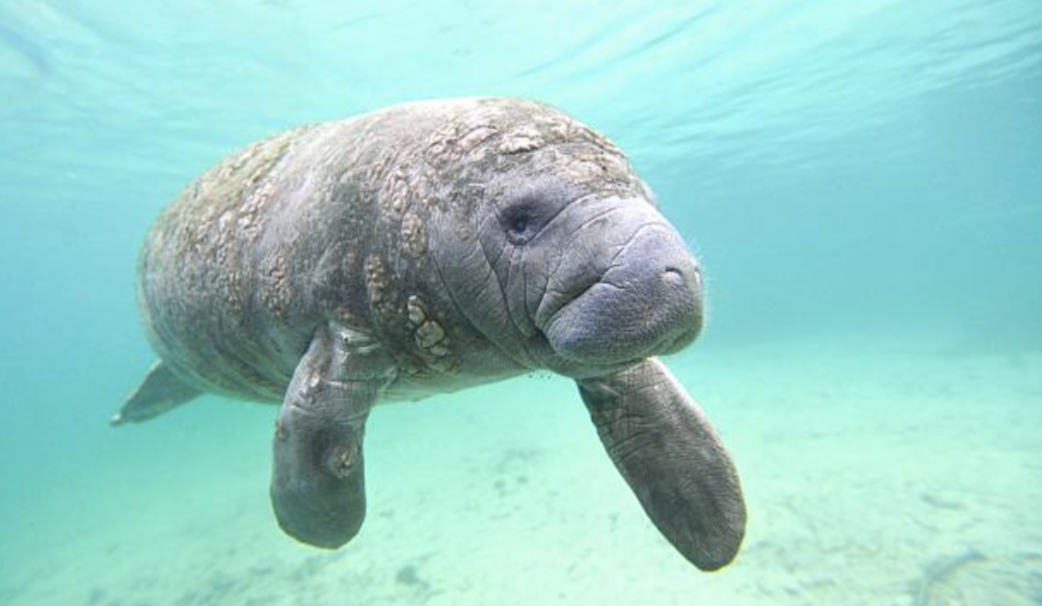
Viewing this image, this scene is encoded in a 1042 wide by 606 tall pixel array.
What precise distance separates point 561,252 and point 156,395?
5571 millimetres

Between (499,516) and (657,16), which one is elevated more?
(657,16)

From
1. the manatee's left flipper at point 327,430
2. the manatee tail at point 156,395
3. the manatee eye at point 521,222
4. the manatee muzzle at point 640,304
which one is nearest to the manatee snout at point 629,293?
the manatee muzzle at point 640,304

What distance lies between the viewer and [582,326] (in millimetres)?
1882

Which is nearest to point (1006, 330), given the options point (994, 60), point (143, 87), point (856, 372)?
point (856, 372)

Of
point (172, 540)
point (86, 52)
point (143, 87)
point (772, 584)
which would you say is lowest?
point (172, 540)

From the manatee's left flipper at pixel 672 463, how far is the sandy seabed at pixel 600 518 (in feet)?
15.5

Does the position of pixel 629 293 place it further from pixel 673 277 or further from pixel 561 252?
pixel 561 252

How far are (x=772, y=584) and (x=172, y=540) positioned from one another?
1228 centimetres

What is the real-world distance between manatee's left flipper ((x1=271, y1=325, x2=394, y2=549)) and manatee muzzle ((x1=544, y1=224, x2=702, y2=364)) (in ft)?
3.51

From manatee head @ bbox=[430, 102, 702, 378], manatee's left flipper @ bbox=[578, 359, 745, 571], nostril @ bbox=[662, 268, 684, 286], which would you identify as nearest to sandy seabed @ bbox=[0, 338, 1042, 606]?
manatee's left flipper @ bbox=[578, 359, 745, 571]

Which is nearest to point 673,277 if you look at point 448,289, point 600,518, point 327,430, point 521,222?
point 521,222

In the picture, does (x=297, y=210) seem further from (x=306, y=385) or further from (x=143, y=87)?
(x=143, y=87)

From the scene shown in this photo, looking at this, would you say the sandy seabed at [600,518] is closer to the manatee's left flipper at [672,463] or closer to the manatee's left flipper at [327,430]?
the manatee's left flipper at [672,463]

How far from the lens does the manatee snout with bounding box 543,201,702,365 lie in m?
1.80
